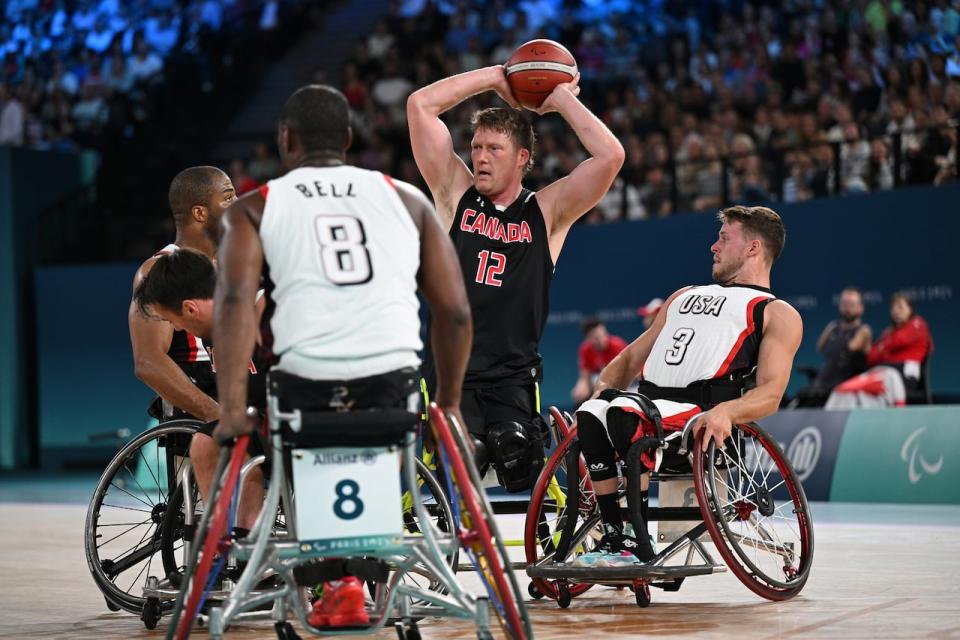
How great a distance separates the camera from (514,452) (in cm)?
602

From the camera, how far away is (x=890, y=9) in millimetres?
15086

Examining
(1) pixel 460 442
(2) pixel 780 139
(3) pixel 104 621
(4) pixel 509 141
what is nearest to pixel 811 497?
(2) pixel 780 139

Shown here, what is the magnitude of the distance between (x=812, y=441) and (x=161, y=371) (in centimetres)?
767

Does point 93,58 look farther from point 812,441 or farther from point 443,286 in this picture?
point 443,286

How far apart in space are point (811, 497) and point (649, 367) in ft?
21.0

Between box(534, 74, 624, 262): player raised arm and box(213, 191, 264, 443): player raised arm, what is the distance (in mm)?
2247

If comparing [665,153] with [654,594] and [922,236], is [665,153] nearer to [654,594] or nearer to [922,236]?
[922,236]

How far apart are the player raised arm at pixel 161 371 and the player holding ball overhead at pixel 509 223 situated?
103 cm

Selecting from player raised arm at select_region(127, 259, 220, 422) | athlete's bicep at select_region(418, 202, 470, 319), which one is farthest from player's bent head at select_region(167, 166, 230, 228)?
athlete's bicep at select_region(418, 202, 470, 319)

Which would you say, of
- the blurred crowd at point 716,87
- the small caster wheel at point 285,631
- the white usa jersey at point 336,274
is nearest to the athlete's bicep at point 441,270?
the white usa jersey at point 336,274

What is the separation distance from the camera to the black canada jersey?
20.2 ft

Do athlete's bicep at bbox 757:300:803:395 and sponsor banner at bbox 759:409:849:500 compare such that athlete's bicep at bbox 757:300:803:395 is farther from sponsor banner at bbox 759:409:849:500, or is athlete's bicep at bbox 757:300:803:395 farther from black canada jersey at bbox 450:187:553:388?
sponsor banner at bbox 759:409:849:500

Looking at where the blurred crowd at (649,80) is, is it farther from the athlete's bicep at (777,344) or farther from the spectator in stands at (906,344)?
the athlete's bicep at (777,344)

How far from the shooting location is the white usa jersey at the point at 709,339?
610cm
